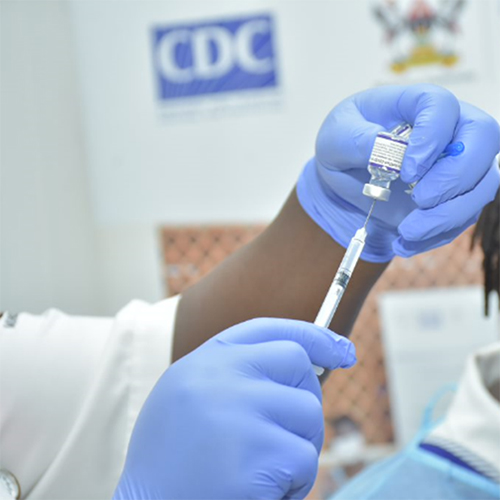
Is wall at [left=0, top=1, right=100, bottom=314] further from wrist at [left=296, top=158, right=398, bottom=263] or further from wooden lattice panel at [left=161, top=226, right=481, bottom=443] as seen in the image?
wrist at [left=296, top=158, right=398, bottom=263]

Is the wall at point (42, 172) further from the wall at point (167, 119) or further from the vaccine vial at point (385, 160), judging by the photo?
the vaccine vial at point (385, 160)

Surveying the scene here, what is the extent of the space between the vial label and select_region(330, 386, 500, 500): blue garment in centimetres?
63

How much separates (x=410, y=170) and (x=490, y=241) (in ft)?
1.31

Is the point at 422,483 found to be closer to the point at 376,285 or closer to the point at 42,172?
the point at 376,285

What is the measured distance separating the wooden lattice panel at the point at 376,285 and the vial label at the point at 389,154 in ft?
3.07

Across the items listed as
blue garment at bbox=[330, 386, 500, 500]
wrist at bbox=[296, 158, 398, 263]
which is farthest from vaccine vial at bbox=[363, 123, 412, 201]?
blue garment at bbox=[330, 386, 500, 500]

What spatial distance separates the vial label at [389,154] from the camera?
66 cm

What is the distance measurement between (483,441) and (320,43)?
0.87 m

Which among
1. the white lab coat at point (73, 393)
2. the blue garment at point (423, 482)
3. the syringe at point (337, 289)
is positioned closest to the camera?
the syringe at point (337, 289)

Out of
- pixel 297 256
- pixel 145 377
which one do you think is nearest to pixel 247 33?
pixel 297 256

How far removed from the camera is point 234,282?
33.3 inches

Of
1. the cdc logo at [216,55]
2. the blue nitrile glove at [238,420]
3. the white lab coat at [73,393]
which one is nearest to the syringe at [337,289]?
the blue nitrile glove at [238,420]

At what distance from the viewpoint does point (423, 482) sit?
3.59 ft

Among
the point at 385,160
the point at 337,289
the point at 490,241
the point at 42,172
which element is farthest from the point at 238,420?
the point at 42,172
